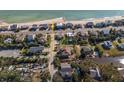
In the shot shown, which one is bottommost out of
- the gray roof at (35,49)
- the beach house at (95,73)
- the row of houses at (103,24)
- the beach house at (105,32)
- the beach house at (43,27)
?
the beach house at (95,73)

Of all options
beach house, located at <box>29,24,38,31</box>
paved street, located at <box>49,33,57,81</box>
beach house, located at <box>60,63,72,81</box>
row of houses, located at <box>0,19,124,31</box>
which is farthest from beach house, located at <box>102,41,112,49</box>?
beach house, located at <box>29,24,38,31</box>

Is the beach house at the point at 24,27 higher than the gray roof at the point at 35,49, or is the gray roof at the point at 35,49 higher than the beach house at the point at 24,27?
the beach house at the point at 24,27

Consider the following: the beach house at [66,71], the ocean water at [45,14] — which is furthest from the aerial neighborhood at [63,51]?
the ocean water at [45,14]

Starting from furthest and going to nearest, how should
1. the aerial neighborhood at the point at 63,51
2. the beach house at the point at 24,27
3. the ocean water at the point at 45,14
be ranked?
the ocean water at the point at 45,14 < the beach house at the point at 24,27 < the aerial neighborhood at the point at 63,51

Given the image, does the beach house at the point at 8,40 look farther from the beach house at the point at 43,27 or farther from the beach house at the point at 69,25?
the beach house at the point at 69,25

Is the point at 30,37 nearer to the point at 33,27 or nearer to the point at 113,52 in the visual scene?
the point at 33,27

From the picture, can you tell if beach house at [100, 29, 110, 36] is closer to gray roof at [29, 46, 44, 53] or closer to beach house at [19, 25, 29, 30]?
gray roof at [29, 46, 44, 53]
